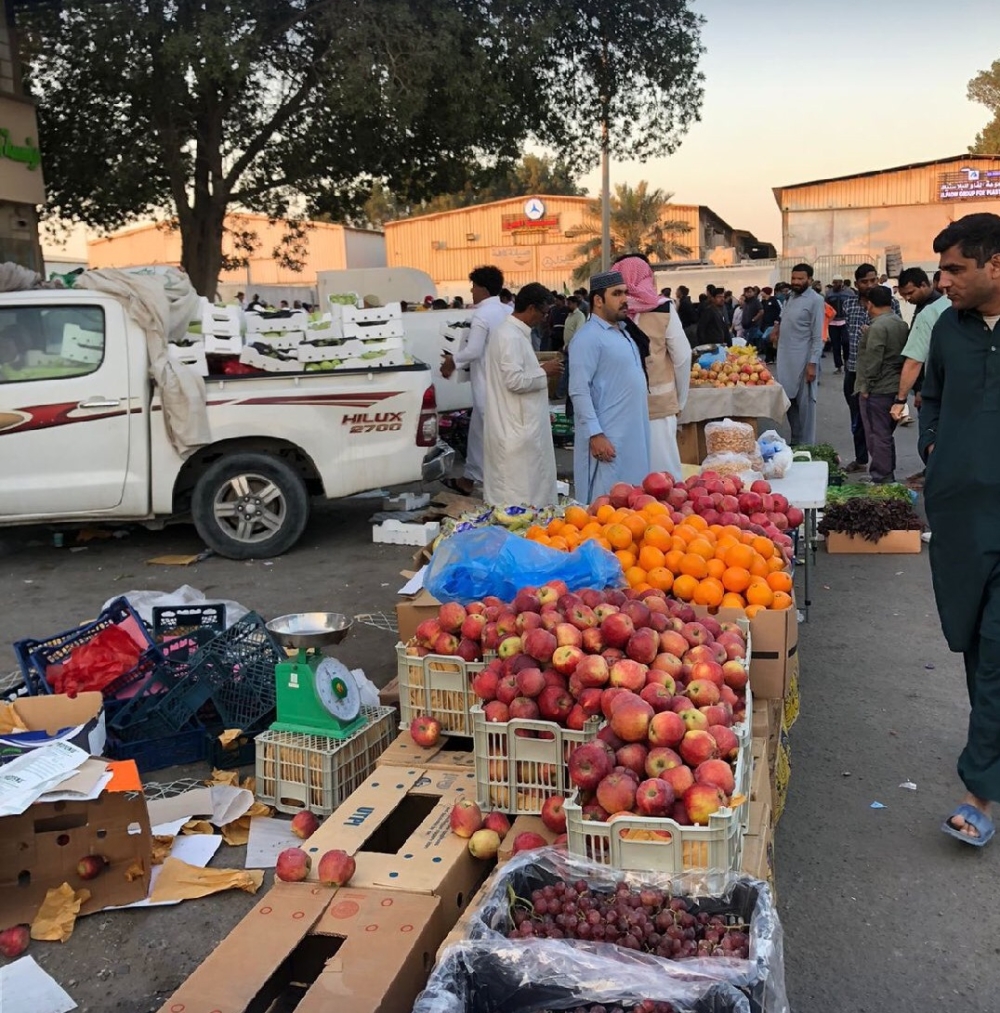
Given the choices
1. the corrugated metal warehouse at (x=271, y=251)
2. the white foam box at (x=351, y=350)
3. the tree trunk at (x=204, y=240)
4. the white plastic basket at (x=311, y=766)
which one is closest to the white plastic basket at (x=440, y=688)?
the white plastic basket at (x=311, y=766)

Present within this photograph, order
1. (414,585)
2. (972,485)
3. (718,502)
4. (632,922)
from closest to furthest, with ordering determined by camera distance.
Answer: (632,922)
(972,485)
(414,585)
(718,502)

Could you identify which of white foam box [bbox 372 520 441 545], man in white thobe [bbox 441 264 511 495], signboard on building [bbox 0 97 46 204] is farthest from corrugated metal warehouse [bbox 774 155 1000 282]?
white foam box [bbox 372 520 441 545]

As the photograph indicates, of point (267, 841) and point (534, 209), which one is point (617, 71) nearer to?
point (267, 841)

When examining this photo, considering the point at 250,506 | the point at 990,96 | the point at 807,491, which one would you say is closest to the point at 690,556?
the point at 807,491

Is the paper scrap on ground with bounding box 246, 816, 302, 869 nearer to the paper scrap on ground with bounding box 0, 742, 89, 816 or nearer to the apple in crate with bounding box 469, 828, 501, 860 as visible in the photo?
the paper scrap on ground with bounding box 0, 742, 89, 816

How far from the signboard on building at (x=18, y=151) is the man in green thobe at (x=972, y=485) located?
14554 mm

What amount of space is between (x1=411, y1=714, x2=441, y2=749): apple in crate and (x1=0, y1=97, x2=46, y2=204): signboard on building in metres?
13.9

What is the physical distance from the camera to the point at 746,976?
220cm

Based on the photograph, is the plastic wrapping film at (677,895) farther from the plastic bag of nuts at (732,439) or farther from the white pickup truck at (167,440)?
the white pickup truck at (167,440)

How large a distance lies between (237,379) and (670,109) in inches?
428

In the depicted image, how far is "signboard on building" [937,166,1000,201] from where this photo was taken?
41906 millimetres

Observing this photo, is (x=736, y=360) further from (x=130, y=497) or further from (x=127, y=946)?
(x=127, y=946)

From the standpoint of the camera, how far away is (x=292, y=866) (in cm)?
297

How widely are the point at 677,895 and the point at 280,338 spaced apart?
22.5 ft
